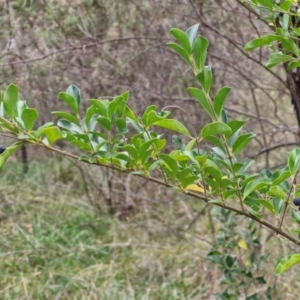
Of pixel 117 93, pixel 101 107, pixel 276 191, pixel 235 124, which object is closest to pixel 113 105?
pixel 101 107

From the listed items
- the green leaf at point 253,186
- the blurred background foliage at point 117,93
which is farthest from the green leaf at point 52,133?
the blurred background foliage at point 117,93

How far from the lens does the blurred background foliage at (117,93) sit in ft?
12.3

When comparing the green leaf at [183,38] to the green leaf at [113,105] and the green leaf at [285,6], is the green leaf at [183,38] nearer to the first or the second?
the green leaf at [113,105]

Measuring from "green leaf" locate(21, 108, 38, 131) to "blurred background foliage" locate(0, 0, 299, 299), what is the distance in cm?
225

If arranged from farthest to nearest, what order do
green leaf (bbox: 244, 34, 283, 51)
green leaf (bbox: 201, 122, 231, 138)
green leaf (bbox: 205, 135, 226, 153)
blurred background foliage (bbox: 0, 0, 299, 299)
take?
blurred background foliage (bbox: 0, 0, 299, 299), green leaf (bbox: 244, 34, 283, 51), green leaf (bbox: 205, 135, 226, 153), green leaf (bbox: 201, 122, 231, 138)

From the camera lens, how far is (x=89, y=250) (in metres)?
4.39

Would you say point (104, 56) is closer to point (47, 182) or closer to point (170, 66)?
point (170, 66)

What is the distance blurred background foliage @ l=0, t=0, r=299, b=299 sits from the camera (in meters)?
3.75

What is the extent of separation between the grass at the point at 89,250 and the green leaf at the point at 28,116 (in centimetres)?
259

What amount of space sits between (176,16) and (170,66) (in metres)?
0.57

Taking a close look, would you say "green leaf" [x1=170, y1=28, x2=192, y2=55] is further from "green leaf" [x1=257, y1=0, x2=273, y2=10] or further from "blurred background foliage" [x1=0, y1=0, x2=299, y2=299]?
"blurred background foliage" [x1=0, y1=0, x2=299, y2=299]

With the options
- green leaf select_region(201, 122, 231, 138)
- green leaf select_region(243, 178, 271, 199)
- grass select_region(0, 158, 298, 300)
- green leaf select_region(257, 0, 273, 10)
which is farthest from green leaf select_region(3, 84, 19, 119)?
grass select_region(0, 158, 298, 300)

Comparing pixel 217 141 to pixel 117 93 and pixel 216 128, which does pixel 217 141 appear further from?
pixel 117 93

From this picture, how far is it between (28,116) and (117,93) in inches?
130
